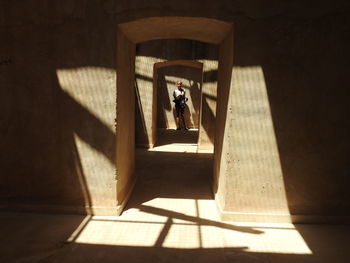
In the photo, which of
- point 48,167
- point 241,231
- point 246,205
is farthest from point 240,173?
point 48,167

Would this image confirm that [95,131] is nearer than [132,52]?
Yes

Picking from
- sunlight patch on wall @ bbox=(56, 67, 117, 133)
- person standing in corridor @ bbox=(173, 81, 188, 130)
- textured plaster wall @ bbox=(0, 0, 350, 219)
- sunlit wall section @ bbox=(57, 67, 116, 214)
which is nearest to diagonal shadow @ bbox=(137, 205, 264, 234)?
textured plaster wall @ bbox=(0, 0, 350, 219)

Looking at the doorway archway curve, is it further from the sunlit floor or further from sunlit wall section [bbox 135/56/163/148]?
sunlit wall section [bbox 135/56/163/148]

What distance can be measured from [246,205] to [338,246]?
41.8 inches

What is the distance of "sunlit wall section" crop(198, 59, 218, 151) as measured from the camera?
285 inches

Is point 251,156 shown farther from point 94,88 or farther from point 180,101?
point 180,101

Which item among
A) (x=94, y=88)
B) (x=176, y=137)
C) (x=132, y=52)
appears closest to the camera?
(x=94, y=88)

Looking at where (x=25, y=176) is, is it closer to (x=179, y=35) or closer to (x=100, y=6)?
(x=100, y=6)

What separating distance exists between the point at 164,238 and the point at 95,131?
1538mm

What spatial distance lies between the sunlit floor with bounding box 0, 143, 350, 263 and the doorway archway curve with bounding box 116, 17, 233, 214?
46 cm

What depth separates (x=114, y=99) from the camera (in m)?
3.47

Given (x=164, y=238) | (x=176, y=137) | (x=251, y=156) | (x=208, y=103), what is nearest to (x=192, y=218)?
(x=164, y=238)

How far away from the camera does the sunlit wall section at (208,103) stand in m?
7.23

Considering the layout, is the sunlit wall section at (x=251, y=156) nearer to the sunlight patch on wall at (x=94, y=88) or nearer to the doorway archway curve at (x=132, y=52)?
the doorway archway curve at (x=132, y=52)
